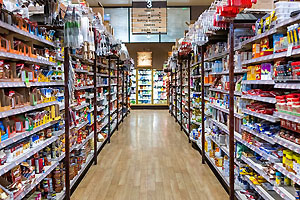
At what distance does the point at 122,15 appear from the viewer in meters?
17.0

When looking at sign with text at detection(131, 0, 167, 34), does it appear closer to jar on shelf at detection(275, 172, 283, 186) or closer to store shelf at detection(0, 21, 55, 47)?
store shelf at detection(0, 21, 55, 47)

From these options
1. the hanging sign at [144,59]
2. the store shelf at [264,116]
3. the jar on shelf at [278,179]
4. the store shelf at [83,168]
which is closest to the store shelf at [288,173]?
the jar on shelf at [278,179]

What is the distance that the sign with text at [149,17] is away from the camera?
26.7 feet

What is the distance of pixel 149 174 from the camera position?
16.4 feet

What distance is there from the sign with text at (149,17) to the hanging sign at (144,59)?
8750mm

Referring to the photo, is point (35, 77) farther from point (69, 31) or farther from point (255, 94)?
point (255, 94)

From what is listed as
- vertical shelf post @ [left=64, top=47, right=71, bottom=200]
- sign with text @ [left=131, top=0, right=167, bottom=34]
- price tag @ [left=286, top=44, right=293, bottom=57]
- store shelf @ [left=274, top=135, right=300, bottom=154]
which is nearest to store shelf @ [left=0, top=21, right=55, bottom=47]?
vertical shelf post @ [left=64, top=47, right=71, bottom=200]

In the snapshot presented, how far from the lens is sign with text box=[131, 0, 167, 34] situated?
813 cm

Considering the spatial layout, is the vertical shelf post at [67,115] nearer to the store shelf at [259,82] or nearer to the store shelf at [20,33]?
the store shelf at [20,33]

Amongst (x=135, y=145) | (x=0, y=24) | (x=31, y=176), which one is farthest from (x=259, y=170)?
(x=135, y=145)

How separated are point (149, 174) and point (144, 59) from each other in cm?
1257

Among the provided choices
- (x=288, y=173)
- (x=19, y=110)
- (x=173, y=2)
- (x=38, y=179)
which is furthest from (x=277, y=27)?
(x=173, y=2)

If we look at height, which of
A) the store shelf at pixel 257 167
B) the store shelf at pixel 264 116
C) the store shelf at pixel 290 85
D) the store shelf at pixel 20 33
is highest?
the store shelf at pixel 20 33

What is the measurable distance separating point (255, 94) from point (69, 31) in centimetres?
223
